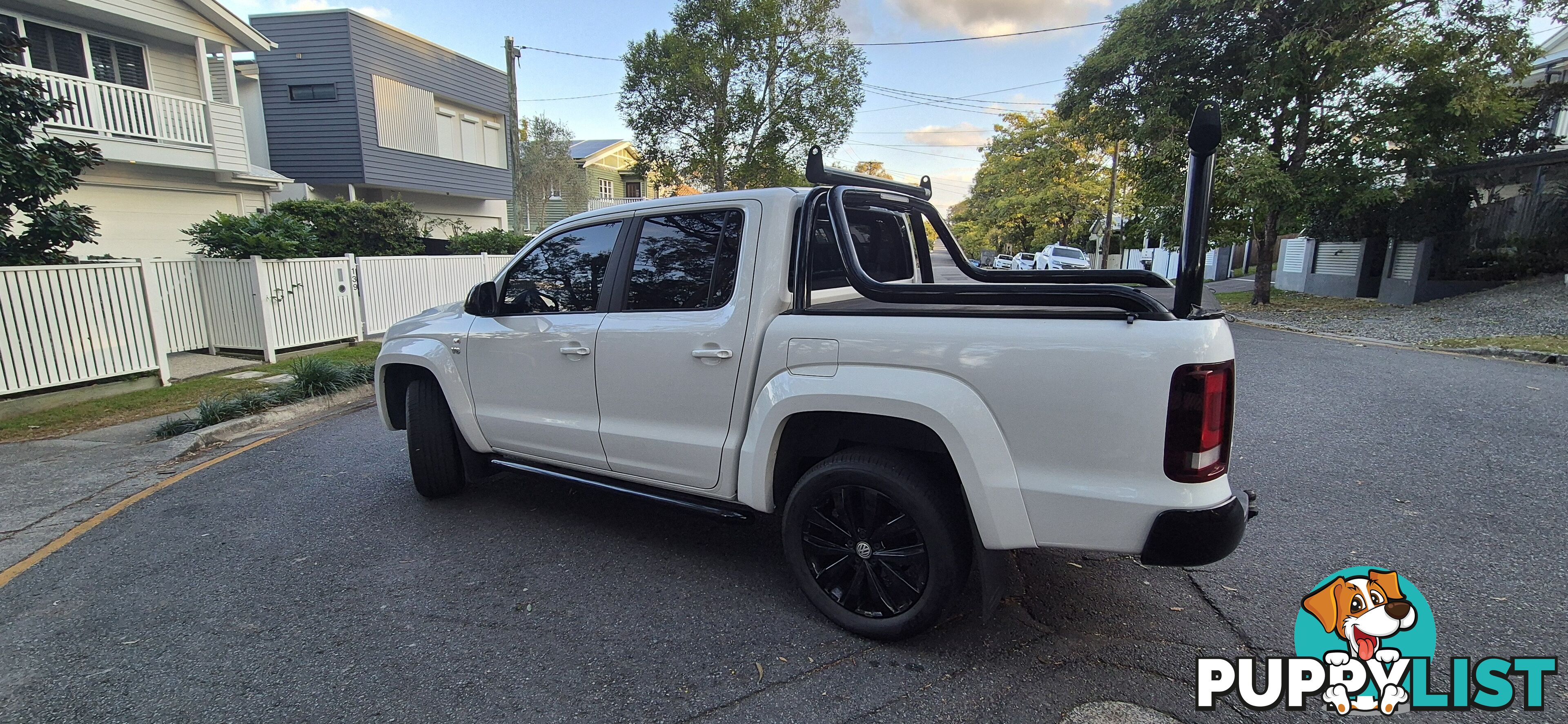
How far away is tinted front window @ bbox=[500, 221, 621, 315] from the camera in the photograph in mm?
3668

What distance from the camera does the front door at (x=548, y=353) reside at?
11.7 ft

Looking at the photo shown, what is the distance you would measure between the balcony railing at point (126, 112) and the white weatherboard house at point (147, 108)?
0.05ft

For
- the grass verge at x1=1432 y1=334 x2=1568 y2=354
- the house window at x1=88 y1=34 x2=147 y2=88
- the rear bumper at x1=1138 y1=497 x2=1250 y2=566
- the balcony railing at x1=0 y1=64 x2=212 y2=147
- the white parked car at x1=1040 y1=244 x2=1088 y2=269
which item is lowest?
the grass verge at x1=1432 y1=334 x2=1568 y2=354

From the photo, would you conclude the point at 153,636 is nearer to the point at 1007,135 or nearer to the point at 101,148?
the point at 101,148

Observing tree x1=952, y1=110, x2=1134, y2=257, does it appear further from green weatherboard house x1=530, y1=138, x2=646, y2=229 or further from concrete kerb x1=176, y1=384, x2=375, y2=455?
concrete kerb x1=176, y1=384, x2=375, y2=455

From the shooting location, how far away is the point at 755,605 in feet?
10.1

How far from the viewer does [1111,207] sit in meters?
32.1

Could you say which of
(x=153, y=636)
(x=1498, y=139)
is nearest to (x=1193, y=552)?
(x=153, y=636)

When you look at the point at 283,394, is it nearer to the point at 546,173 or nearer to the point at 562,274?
the point at 562,274

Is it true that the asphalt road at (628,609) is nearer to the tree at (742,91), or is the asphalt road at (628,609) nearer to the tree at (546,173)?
the tree at (742,91)

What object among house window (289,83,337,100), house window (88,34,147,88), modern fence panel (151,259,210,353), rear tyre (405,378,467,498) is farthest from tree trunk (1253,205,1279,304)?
house window (88,34,147,88)

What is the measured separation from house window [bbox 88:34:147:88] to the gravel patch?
22649mm

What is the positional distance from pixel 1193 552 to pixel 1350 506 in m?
2.72
